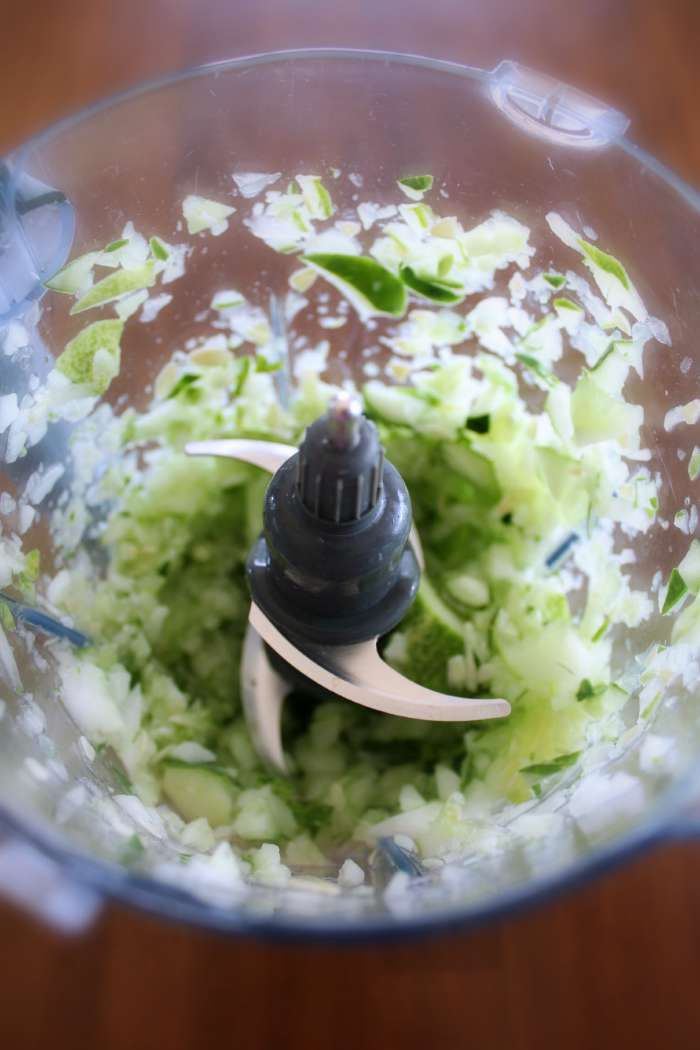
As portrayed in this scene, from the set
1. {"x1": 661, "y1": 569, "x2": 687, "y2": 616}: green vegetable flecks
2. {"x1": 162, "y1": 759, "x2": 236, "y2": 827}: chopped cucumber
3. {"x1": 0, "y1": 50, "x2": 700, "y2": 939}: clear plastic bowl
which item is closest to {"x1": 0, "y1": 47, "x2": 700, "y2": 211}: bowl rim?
{"x1": 0, "y1": 50, "x2": 700, "y2": 939}: clear plastic bowl

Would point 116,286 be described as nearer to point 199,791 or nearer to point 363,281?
point 363,281

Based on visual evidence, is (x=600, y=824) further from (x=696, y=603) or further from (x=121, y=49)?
(x=121, y=49)

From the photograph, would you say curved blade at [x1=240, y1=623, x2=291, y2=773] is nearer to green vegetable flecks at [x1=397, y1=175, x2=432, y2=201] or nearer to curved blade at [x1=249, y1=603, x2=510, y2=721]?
curved blade at [x1=249, y1=603, x2=510, y2=721]

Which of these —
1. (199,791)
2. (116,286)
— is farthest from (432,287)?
(199,791)

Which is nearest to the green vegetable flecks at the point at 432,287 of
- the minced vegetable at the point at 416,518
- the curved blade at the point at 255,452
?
the minced vegetable at the point at 416,518

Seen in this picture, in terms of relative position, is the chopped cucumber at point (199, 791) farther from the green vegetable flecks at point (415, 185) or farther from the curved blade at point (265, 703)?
the green vegetable flecks at point (415, 185)
